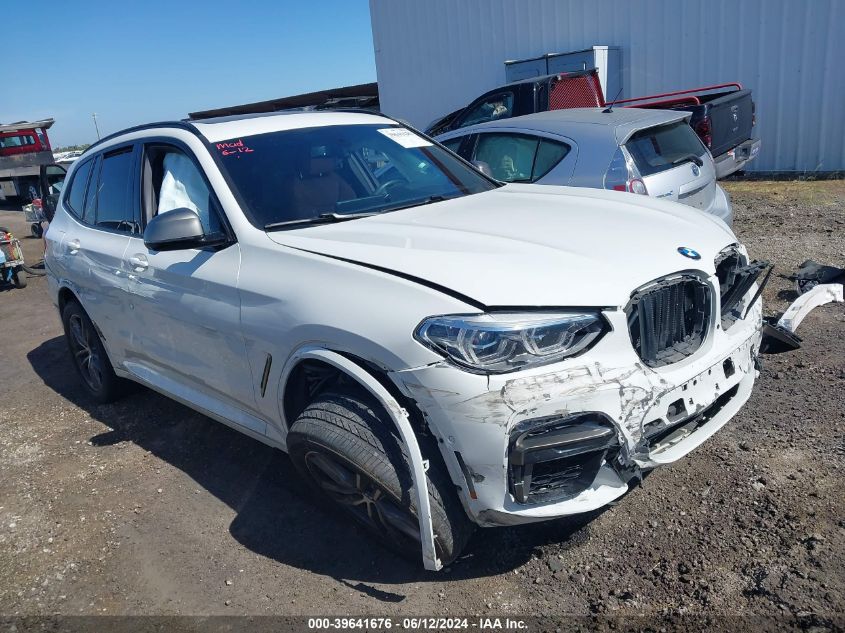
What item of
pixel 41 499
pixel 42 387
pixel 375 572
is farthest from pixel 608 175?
pixel 42 387

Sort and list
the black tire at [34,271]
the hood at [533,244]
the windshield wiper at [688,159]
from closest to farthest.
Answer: the hood at [533,244], the windshield wiper at [688,159], the black tire at [34,271]

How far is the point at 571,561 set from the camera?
2791 mm

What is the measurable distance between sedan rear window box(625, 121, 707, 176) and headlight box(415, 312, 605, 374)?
11.2ft

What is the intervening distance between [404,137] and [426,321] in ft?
6.81

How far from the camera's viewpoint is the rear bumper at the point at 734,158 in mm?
8008

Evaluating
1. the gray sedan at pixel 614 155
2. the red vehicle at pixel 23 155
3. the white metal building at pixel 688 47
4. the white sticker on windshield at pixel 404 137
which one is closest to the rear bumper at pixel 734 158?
the gray sedan at pixel 614 155

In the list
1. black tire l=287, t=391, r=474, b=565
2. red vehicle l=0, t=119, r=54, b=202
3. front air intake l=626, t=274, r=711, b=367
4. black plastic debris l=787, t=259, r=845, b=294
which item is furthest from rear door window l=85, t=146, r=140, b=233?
red vehicle l=0, t=119, r=54, b=202

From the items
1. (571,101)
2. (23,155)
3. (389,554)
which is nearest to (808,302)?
(389,554)

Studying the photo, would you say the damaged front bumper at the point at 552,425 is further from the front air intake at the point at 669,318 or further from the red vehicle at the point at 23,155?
the red vehicle at the point at 23,155

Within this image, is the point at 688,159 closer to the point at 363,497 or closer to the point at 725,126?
the point at 725,126

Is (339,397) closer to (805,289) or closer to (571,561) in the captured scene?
(571,561)

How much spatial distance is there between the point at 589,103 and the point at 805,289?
594 centimetres

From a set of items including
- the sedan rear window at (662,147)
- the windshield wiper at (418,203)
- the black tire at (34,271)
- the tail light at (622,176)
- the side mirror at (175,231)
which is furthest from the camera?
the black tire at (34,271)

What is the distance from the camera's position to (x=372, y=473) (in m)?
2.59
